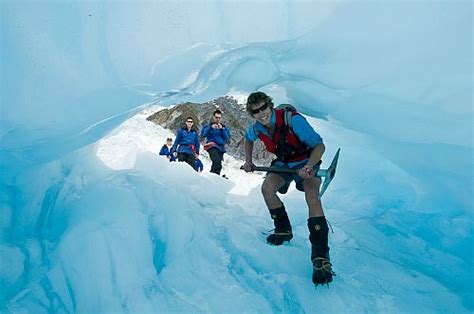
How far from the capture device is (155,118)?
14586 millimetres

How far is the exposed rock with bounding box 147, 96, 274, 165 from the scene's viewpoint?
47.3 feet

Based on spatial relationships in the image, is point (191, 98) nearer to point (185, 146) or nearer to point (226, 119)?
point (185, 146)

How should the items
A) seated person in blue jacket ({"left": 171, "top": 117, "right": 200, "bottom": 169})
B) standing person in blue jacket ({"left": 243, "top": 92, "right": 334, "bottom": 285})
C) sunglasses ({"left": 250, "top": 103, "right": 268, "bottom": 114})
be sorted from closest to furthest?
standing person in blue jacket ({"left": 243, "top": 92, "right": 334, "bottom": 285})
sunglasses ({"left": 250, "top": 103, "right": 268, "bottom": 114})
seated person in blue jacket ({"left": 171, "top": 117, "right": 200, "bottom": 169})

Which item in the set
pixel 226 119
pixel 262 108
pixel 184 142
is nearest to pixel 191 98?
pixel 262 108

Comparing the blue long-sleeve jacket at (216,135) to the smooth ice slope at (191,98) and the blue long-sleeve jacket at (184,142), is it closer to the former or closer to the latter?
the blue long-sleeve jacket at (184,142)

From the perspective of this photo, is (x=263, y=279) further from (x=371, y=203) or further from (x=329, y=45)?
(x=371, y=203)

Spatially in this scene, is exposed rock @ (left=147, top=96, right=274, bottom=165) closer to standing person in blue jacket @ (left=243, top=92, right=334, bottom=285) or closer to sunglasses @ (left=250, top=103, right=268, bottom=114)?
standing person in blue jacket @ (left=243, top=92, right=334, bottom=285)

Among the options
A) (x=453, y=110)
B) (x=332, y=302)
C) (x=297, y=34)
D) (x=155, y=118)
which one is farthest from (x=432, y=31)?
(x=155, y=118)

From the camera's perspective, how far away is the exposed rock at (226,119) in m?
14.4

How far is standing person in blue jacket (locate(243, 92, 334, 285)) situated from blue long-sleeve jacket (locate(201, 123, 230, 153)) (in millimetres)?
2540

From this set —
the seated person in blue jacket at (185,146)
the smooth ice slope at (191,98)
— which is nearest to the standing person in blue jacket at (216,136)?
the seated person in blue jacket at (185,146)

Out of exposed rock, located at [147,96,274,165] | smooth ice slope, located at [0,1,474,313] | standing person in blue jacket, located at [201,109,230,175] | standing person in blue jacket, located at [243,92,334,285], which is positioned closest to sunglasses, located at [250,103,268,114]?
standing person in blue jacket, located at [243,92,334,285]

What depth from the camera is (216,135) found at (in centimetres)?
583

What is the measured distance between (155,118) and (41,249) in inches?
468
